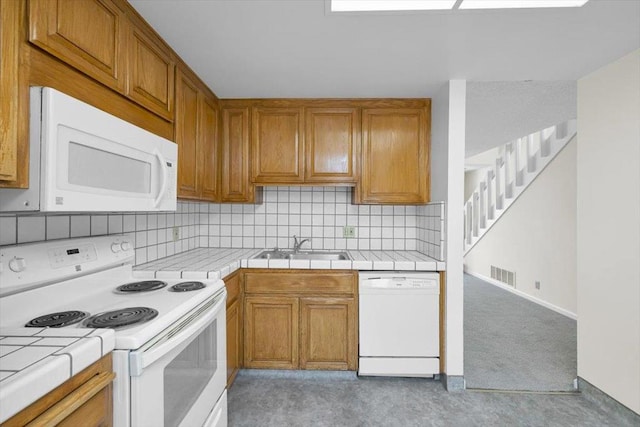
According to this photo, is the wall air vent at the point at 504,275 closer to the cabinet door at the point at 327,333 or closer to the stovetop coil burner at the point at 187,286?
the cabinet door at the point at 327,333

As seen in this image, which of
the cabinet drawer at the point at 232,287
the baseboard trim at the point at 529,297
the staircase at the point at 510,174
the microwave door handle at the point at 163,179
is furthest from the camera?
the staircase at the point at 510,174

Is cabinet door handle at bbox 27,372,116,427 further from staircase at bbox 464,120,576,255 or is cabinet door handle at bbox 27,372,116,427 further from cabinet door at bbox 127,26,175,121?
staircase at bbox 464,120,576,255

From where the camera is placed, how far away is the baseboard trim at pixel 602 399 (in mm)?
1766

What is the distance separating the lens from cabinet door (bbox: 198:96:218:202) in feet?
7.29

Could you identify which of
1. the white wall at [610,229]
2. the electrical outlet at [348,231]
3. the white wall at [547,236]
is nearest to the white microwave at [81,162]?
the electrical outlet at [348,231]

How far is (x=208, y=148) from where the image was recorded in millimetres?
2350

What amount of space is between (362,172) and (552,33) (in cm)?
141

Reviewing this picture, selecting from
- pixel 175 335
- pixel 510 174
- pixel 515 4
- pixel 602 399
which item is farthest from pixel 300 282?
pixel 510 174

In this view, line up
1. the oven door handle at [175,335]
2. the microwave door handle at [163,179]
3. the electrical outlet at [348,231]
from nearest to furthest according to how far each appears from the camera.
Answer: the oven door handle at [175,335] < the microwave door handle at [163,179] < the electrical outlet at [348,231]

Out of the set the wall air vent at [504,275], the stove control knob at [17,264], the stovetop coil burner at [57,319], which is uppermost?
the stove control knob at [17,264]

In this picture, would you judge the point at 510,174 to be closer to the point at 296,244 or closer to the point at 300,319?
the point at 296,244

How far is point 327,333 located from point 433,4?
6.85ft

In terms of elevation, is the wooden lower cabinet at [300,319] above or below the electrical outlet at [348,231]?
below

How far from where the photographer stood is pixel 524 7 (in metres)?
1.36
